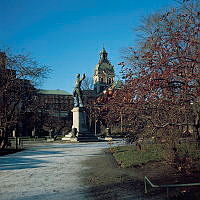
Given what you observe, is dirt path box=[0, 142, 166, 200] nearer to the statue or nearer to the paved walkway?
the paved walkway

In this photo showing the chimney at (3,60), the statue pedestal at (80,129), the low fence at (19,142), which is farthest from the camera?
the statue pedestal at (80,129)

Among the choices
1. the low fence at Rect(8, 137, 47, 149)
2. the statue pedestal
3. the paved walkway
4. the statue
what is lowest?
the low fence at Rect(8, 137, 47, 149)

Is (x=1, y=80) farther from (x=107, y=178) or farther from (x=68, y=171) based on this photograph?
(x=107, y=178)

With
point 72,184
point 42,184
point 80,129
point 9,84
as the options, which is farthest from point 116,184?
point 80,129

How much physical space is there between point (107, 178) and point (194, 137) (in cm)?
490

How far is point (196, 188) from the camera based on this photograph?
638 cm

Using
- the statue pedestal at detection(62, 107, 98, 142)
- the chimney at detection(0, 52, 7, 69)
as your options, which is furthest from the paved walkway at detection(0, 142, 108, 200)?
the statue pedestal at detection(62, 107, 98, 142)

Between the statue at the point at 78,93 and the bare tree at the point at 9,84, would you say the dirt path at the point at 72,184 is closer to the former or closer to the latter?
the bare tree at the point at 9,84

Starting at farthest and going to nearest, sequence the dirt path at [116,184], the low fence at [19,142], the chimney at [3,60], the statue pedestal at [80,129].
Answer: the statue pedestal at [80,129] → the low fence at [19,142] → the chimney at [3,60] → the dirt path at [116,184]

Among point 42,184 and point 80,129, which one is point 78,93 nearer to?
point 80,129

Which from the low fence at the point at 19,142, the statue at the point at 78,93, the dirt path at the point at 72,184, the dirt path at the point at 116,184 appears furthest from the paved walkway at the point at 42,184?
the statue at the point at 78,93

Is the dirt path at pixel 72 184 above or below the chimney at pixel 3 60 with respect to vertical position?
below

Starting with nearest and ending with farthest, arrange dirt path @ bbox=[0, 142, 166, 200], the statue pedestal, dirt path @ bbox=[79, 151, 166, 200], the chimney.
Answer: dirt path @ bbox=[79, 151, 166, 200]
dirt path @ bbox=[0, 142, 166, 200]
the chimney
the statue pedestal

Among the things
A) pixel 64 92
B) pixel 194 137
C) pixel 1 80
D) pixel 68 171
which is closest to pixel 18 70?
pixel 1 80
